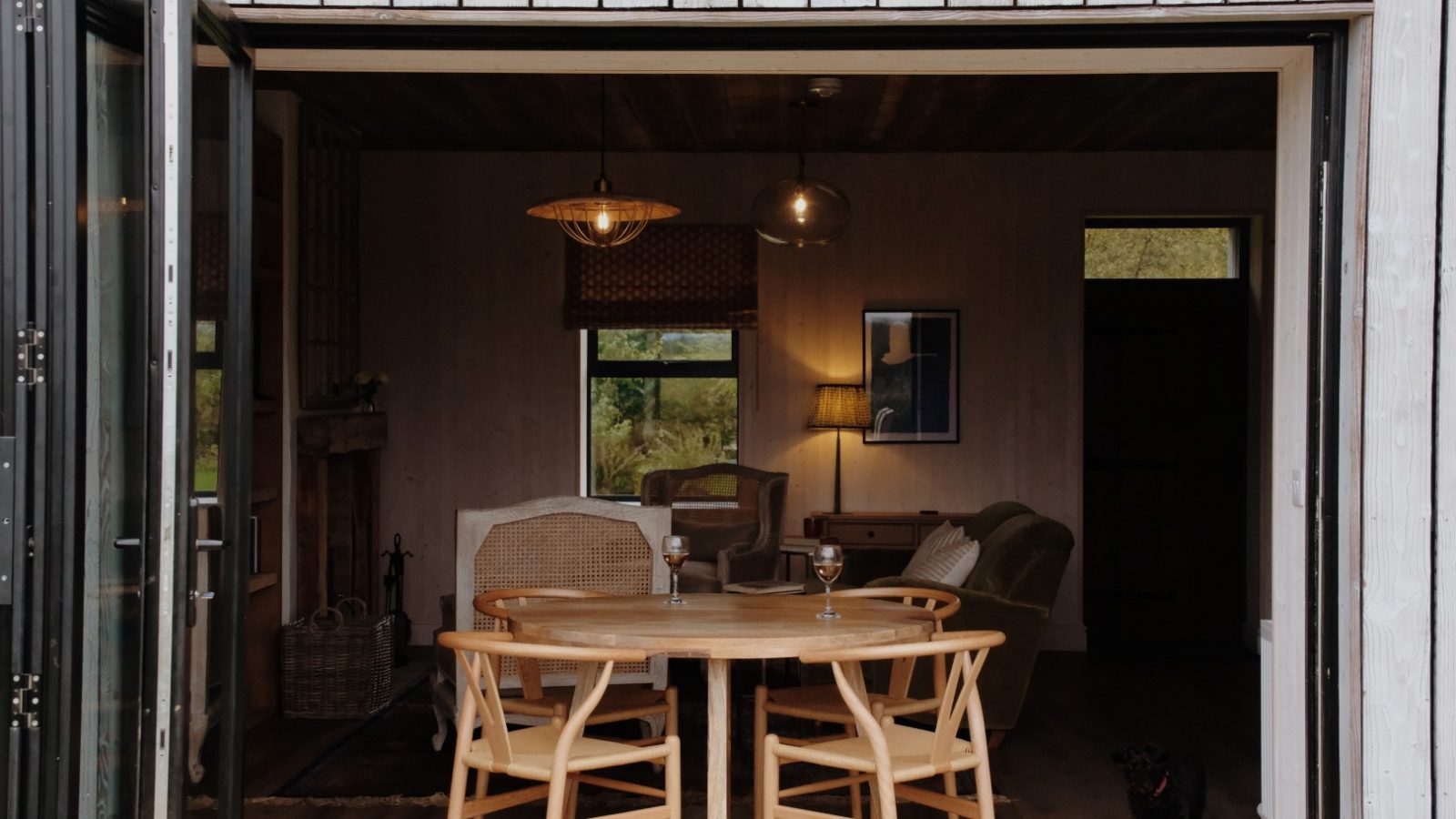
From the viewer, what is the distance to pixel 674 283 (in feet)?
23.9

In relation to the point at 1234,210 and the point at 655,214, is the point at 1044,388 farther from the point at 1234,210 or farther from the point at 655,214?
the point at 655,214

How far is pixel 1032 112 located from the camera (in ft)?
20.5

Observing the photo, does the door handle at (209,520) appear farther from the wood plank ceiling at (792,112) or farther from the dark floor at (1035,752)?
the wood plank ceiling at (792,112)

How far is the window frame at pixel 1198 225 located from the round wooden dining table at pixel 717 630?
4.35 metres

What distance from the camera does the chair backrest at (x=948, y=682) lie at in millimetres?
2955

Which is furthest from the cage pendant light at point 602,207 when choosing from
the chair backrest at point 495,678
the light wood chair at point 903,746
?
the light wood chair at point 903,746

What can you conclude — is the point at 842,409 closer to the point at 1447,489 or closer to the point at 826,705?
the point at 826,705

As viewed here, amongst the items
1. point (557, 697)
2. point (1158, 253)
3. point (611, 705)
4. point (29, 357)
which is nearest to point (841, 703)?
point (611, 705)

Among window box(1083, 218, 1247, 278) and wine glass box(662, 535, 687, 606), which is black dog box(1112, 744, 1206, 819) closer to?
wine glass box(662, 535, 687, 606)

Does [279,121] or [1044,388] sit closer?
[279,121]

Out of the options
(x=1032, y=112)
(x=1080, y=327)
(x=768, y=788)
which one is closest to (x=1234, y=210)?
(x=1080, y=327)

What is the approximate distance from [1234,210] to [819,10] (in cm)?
504

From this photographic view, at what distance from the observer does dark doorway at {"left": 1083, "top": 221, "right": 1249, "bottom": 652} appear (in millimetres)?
7262

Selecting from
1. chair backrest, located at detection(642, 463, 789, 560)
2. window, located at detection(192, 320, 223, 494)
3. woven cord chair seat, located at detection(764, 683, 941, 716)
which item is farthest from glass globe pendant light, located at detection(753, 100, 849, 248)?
window, located at detection(192, 320, 223, 494)
